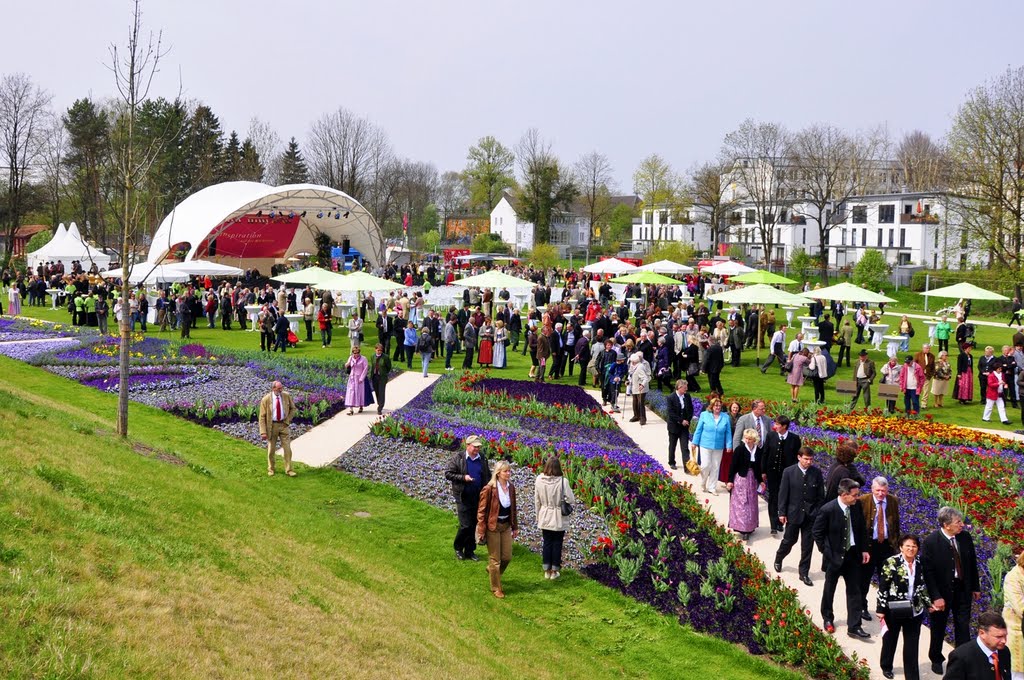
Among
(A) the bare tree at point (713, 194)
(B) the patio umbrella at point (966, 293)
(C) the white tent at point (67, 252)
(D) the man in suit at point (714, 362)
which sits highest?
(A) the bare tree at point (713, 194)

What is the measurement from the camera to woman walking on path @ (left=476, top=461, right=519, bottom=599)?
9.67 metres

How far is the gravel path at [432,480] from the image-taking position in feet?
36.9

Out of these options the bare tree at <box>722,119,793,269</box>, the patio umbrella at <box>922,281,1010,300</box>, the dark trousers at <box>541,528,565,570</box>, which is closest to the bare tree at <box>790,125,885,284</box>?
the bare tree at <box>722,119,793,269</box>

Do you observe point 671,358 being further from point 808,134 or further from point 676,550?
point 808,134

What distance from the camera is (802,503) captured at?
10.2 m

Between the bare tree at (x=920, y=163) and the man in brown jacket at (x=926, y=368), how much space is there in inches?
2591

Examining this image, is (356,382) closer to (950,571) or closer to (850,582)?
(850,582)

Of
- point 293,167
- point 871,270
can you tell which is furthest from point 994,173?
point 293,167

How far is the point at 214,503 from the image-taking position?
404 inches

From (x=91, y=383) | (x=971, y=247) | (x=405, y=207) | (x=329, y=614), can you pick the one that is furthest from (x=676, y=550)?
(x=405, y=207)

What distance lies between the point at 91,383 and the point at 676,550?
48.1 feet

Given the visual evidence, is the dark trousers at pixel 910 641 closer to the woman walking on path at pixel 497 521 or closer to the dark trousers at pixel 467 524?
the woman walking on path at pixel 497 521

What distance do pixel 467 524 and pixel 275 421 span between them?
14.1ft

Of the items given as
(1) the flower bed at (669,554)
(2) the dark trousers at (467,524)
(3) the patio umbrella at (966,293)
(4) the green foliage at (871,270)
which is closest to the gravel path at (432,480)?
(1) the flower bed at (669,554)
